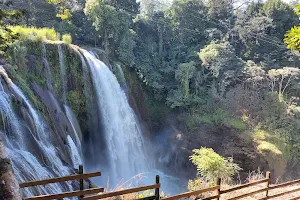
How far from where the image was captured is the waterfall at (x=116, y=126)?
13.9 metres

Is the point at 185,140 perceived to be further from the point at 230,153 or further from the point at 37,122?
the point at 37,122

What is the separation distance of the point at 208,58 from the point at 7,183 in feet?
58.0

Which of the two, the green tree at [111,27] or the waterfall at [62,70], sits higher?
the green tree at [111,27]

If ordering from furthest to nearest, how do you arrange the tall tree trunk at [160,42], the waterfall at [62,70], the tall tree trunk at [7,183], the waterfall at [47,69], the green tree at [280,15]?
the tall tree trunk at [160,42] < the green tree at [280,15] < the waterfall at [62,70] < the waterfall at [47,69] < the tall tree trunk at [7,183]

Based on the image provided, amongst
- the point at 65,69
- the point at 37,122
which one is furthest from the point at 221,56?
the point at 37,122

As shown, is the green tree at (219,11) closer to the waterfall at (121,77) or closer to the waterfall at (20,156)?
the waterfall at (121,77)

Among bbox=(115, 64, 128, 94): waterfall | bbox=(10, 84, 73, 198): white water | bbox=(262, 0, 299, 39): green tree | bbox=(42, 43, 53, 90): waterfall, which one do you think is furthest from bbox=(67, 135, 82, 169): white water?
bbox=(262, 0, 299, 39): green tree

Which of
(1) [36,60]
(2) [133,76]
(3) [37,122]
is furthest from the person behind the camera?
(2) [133,76]

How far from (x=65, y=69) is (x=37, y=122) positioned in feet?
14.9

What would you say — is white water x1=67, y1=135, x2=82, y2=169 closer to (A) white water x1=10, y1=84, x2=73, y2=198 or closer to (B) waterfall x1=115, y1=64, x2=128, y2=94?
(A) white water x1=10, y1=84, x2=73, y2=198

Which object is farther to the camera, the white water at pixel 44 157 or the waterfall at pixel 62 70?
the waterfall at pixel 62 70

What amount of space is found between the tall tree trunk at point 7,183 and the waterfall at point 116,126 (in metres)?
10.8

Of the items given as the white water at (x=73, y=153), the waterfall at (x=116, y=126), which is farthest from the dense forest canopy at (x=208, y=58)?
the white water at (x=73, y=153)

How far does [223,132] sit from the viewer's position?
16.7 metres
